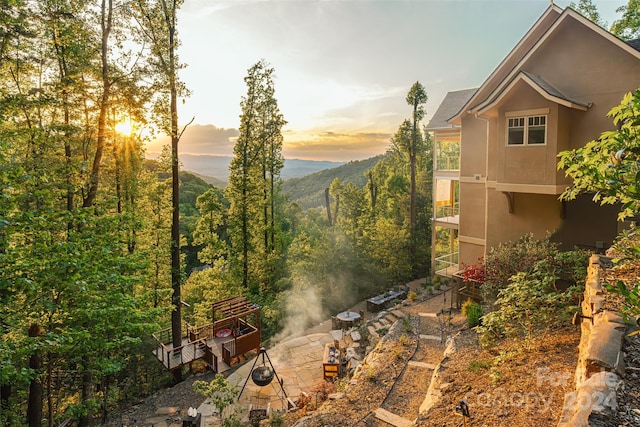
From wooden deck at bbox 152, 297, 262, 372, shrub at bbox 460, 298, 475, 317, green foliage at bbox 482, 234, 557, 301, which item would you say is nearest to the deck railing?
wooden deck at bbox 152, 297, 262, 372

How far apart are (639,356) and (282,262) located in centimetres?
1783

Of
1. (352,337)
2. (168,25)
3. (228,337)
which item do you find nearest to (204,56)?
(168,25)

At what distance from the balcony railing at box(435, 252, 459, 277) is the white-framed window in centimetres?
674

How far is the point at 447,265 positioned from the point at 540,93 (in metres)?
8.55

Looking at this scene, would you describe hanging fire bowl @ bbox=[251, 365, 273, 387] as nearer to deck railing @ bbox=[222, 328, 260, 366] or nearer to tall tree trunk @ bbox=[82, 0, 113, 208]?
deck railing @ bbox=[222, 328, 260, 366]

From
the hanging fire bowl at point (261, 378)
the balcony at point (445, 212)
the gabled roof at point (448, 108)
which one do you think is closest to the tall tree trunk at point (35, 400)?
the hanging fire bowl at point (261, 378)

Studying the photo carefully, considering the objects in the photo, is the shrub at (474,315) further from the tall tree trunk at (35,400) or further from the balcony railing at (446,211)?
the tall tree trunk at (35,400)

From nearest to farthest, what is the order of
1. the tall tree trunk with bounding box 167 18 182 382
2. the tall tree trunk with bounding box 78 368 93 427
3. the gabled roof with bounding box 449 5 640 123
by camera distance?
the gabled roof with bounding box 449 5 640 123
the tall tree trunk with bounding box 78 368 93 427
the tall tree trunk with bounding box 167 18 182 382

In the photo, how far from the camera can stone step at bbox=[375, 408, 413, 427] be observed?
6488mm

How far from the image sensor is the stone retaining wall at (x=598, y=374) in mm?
3191

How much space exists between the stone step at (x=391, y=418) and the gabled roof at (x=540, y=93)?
370 inches

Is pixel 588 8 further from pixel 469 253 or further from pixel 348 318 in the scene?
pixel 348 318

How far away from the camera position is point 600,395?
11.0 ft

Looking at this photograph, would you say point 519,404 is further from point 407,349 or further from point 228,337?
point 228,337
